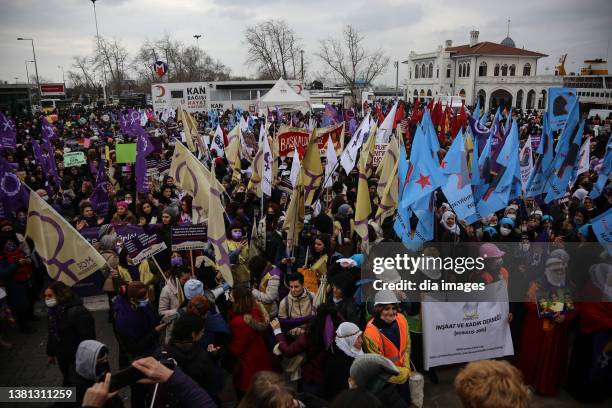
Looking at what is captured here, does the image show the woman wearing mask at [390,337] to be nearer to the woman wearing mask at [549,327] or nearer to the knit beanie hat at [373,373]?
the knit beanie hat at [373,373]

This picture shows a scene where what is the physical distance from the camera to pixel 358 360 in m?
2.64

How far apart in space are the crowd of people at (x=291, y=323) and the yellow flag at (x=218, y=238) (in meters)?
0.29

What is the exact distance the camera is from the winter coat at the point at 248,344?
13.0 feet

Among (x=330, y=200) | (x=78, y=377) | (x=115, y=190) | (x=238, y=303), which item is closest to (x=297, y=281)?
(x=238, y=303)

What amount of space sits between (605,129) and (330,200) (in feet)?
51.4

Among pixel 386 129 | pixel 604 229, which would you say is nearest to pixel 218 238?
pixel 604 229

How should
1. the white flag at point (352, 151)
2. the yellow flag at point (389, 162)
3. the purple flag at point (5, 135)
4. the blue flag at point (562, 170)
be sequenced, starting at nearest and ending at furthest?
the blue flag at point (562, 170), the yellow flag at point (389, 162), the white flag at point (352, 151), the purple flag at point (5, 135)

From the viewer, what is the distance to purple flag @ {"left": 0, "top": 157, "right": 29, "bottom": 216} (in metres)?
7.91

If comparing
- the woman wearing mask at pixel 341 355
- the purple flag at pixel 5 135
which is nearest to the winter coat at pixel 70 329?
the woman wearing mask at pixel 341 355

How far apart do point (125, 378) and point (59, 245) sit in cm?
306

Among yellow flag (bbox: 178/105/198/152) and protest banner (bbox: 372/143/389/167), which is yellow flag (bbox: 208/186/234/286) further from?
yellow flag (bbox: 178/105/198/152)

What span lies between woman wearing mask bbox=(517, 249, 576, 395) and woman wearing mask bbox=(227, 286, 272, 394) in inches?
119

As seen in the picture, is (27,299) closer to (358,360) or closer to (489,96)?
(358,360)

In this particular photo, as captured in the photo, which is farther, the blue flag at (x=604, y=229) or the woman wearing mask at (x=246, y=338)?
the blue flag at (x=604, y=229)
